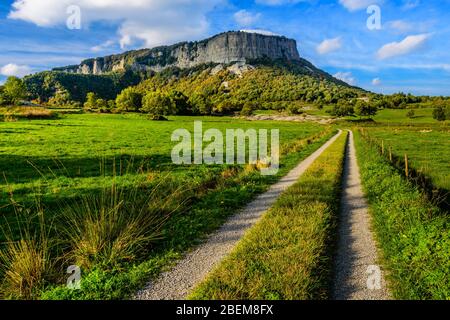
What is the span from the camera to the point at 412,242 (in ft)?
28.4

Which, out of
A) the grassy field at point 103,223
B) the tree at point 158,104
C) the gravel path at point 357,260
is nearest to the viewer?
the gravel path at point 357,260

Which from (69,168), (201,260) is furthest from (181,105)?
(201,260)

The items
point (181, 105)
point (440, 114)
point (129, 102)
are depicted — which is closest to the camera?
point (440, 114)

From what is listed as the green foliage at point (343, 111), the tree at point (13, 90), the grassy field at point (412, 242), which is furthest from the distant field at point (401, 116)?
the tree at point (13, 90)

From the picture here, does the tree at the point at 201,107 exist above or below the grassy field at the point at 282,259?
above

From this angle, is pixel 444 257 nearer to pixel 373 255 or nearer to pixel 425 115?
pixel 373 255

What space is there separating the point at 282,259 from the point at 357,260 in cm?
180

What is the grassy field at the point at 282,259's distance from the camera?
20.9ft

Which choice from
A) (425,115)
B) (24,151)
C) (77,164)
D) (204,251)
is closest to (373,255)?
(204,251)

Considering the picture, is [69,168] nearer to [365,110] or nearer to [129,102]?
[129,102]

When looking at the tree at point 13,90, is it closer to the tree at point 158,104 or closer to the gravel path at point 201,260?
the tree at point 158,104

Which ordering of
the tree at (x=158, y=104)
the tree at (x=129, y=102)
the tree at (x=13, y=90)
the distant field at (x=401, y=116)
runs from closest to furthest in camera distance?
the distant field at (x=401, y=116) → the tree at (x=158, y=104) → the tree at (x=13, y=90) → the tree at (x=129, y=102)

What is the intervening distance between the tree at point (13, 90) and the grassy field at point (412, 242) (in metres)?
132
